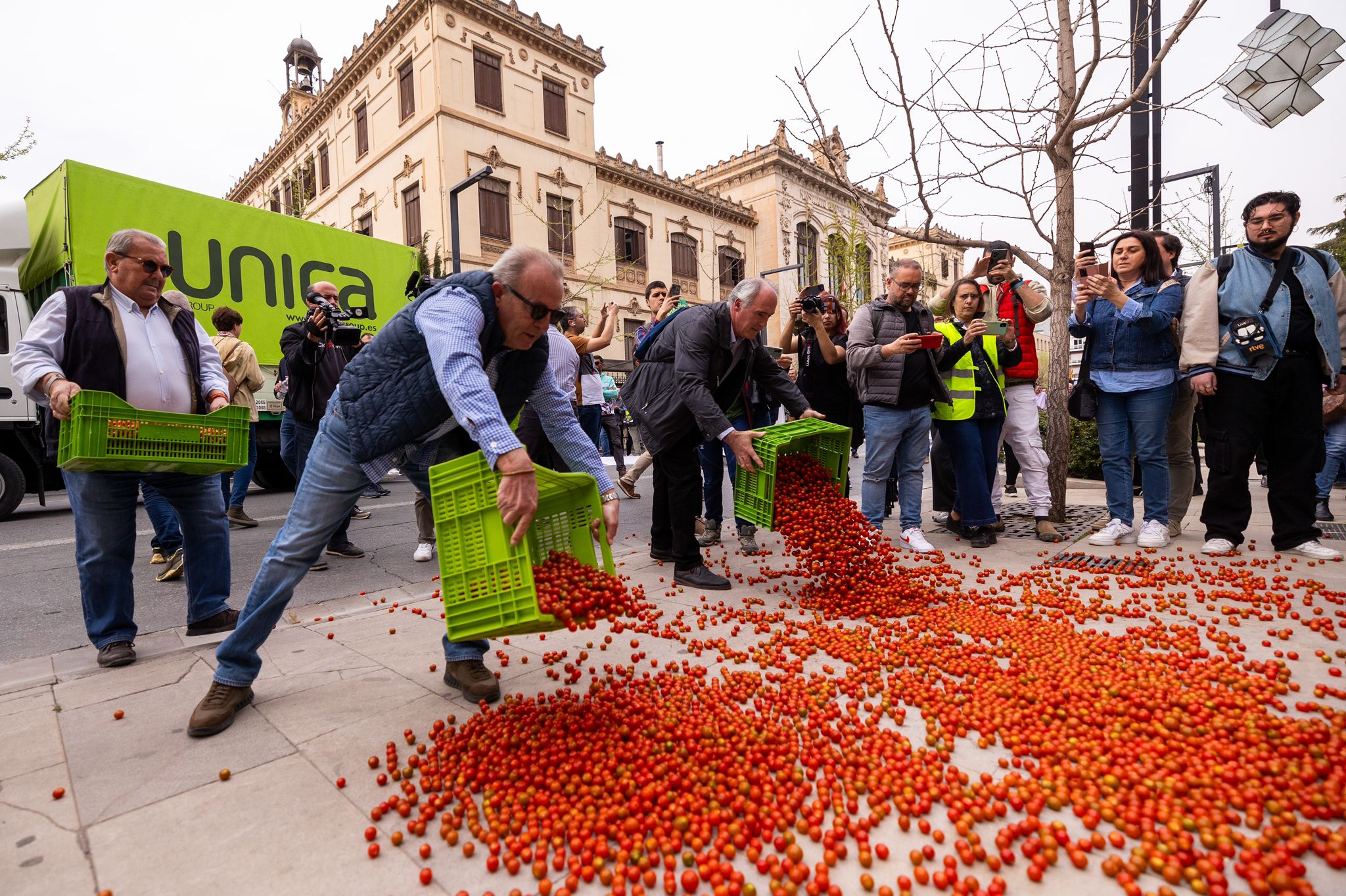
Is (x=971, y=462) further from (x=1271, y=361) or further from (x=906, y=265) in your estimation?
(x=1271, y=361)

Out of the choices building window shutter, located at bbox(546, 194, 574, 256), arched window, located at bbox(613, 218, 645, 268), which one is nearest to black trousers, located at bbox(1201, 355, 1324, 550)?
building window shutter, located at bbox(546, 194, 574, 256)

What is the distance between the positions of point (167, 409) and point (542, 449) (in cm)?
284

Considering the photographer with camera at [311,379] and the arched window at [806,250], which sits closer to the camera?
the photographer with camera at [311,379]

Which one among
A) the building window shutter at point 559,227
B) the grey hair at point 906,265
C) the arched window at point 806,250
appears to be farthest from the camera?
the arched window at point 806,250

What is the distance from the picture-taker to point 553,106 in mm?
26328

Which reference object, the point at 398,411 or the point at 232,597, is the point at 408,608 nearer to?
the point at 232,597

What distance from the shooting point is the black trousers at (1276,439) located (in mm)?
Result: 4859

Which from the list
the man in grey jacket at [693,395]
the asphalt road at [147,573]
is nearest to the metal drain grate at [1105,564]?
the man in grey jacket at [693,395]

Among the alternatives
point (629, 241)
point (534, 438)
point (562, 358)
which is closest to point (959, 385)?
point (562, 358)

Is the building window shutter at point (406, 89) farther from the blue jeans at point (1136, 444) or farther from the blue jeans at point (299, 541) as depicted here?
the blue jeans at point (299, 541)

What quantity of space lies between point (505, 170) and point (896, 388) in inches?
892

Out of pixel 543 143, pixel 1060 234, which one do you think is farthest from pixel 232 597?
pixel 543 143

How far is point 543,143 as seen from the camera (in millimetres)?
25734

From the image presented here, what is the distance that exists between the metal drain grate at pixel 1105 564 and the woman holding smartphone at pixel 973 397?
0.78m
